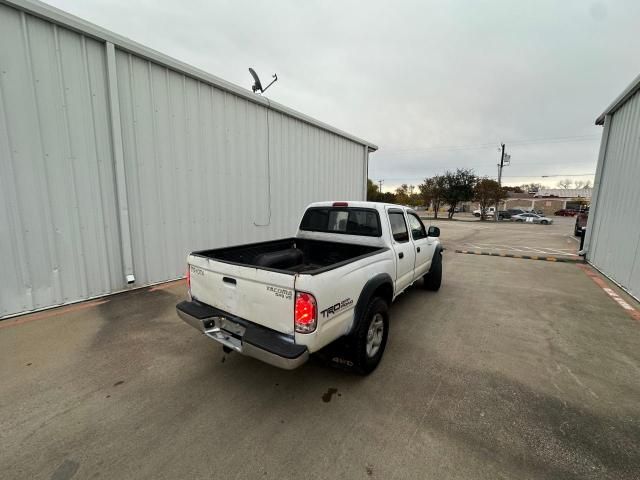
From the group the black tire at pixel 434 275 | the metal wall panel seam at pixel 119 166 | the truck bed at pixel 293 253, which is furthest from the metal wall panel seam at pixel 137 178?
the black tire at pixel 434 275

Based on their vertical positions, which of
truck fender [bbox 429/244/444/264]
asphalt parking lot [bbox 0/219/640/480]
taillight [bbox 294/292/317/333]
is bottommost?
asphalt parking lot [bbox 0/219/640/480]

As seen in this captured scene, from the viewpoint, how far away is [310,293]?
198cm

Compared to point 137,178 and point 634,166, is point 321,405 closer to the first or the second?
point 137,178

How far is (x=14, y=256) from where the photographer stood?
3889mm

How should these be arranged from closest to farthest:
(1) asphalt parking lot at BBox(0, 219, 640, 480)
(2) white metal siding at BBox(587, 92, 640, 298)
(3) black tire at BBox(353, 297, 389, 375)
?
(1) asphalt parking lot at BBox(0, 219, 640, 480) → (3) black tire at BBox(353, 297, 389, 375) → (2) white metal siding at BBox(587, 92, 640, 298)

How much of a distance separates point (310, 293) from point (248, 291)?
23.5 inches

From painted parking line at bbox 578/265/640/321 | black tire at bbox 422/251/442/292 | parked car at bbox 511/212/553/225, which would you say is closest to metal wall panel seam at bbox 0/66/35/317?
black tire at bbox 422/251/442/292

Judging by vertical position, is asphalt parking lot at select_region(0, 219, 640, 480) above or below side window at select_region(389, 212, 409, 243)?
below

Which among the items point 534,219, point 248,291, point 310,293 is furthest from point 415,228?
point 534,219

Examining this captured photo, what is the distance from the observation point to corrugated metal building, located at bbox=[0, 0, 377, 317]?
3.84m

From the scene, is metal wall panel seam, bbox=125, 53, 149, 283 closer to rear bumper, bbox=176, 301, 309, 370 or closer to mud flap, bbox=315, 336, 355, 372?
rear bumper, bbox=176, 301, 309, 370

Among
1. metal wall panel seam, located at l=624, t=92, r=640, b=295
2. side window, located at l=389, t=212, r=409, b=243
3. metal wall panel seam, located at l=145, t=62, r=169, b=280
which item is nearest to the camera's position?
side window, located at l=389, t=212, r=409, b=243

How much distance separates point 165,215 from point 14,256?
2.12 metres

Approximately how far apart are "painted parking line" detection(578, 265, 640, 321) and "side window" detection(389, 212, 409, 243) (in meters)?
3.86
